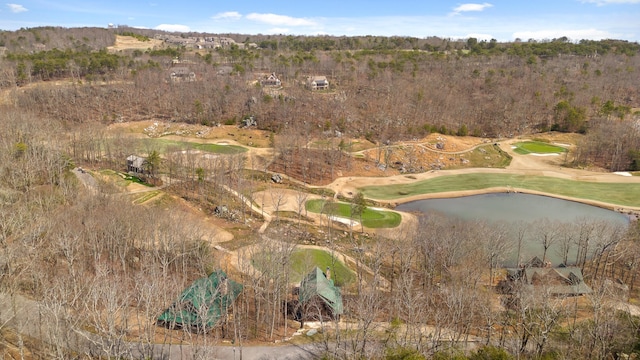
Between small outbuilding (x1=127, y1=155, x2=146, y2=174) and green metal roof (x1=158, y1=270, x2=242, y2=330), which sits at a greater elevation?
small outbuilding (x1=127, y1=155, x2=146, y2=174)

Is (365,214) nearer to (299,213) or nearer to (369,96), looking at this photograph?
(299,213)

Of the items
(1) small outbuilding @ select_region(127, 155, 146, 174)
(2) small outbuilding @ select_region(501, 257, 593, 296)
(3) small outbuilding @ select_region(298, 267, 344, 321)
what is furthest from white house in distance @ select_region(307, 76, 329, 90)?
(3) small outbuilding @ select_region(298, 267, 344, 321)

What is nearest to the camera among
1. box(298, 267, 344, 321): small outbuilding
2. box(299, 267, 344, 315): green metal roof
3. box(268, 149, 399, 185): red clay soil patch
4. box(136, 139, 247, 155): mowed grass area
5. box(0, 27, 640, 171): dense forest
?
box(298, 267, 344, 321): small outbuilding

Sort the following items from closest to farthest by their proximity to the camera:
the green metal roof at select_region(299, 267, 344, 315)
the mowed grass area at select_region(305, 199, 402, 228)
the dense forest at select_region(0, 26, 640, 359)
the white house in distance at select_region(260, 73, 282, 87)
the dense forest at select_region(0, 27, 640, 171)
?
Answer: the dense forest at select_region(0, 26, 640, 359) < the green metal roof at select_region(299, 267, 344, 315) < the mowed grass area at select_region(305, 199, 402, 228) < the dense forest at select_region(0, 27, 640, 171) < the white house in distance at select_region(260, 73, 282, 87)

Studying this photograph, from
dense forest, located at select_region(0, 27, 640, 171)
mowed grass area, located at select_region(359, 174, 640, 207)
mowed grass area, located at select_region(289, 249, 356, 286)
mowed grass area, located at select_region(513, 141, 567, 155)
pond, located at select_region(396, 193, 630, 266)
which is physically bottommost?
mowed grass area, located at select_region(289, 249, 356, 286)

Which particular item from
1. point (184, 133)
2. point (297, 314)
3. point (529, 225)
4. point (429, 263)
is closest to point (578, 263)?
point (529, 225)

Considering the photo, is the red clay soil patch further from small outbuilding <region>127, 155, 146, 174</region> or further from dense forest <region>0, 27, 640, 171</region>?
small outbuilding <region>127, 155, 146, 174</region>

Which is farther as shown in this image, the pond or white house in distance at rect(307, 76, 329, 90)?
white house in distance at rect(307, 76, 329, 90)
